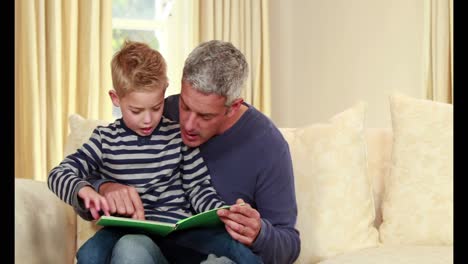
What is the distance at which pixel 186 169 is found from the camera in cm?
178

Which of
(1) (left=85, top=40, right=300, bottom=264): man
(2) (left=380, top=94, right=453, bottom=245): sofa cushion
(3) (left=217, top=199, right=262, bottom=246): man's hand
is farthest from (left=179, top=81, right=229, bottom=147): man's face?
(2) (left=380, top=94, right=453, bottom=245): sofa cushion

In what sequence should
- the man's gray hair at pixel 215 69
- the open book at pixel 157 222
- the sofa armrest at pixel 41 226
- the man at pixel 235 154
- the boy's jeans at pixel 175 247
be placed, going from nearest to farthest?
1. the open book at pixel 157 222
2. the boy's jeans at pixel 175 247
3. the man at pixel 235 154
4. the man's gray hair at pixel 215 69
5. the sofa armrest at pixel 41 226

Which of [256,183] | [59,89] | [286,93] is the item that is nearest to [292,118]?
[286,93]

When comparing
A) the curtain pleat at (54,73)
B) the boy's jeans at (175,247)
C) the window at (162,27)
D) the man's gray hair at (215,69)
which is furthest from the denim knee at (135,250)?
the window at (162,27)

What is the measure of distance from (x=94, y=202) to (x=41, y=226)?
49cm

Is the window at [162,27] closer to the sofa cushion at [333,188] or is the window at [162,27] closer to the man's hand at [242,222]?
the sofa cushion at [333,188]

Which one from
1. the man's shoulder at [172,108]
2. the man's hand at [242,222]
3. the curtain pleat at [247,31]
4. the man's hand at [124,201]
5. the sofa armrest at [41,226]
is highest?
the curtain pleat at [247,31]

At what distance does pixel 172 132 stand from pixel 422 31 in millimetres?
2320

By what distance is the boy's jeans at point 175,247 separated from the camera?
1.52 m

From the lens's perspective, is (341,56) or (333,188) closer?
(333,188)

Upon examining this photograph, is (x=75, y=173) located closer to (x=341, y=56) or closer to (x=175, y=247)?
(x=175, y=247)

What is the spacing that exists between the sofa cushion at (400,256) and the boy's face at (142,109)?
669 mm

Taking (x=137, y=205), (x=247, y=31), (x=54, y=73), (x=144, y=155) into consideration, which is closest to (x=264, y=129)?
(x=144, y=155)

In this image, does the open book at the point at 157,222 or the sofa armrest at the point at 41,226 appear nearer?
the open book at the point at 157,222
